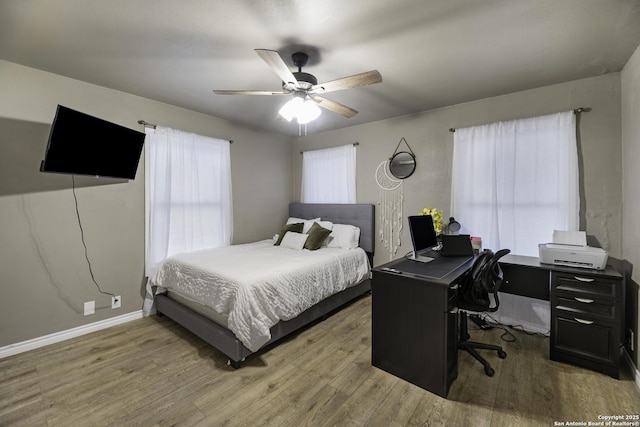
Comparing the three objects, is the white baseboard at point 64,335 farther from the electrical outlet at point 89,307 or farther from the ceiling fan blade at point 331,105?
the ceiling fan blade at point 331,105

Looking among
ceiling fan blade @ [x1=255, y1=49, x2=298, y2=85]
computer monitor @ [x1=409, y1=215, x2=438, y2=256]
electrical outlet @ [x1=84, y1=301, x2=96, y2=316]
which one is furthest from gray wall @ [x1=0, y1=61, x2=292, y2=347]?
computer monitor @ [x1=409, y1=215, x2=438, y2=256]

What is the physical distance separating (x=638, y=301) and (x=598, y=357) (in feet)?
1.71

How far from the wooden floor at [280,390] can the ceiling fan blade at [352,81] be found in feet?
7.53

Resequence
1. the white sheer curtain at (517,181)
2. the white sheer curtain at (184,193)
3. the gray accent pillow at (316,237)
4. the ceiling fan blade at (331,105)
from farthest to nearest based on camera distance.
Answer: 1. the gray accent pillow at (316,237)
2. the white sheer curtain at (184,193)
3. the white sheer curtain at (517,181)
4. the ceiling fan blade at (331,105)

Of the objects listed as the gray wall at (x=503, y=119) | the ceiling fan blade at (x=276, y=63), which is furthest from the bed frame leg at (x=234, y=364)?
the gray wall at (x=503, y=119)

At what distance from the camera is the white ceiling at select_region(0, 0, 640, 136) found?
5.44 feet

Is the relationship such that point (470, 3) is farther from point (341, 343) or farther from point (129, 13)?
point (341, 343)

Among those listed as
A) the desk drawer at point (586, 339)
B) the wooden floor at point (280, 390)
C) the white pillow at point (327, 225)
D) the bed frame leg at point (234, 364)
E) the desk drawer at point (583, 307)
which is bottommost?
the wooden floor at point (280, 390)

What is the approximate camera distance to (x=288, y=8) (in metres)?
1.65

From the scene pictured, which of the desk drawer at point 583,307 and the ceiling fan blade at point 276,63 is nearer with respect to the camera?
the ceiling fan blade at point 276,63

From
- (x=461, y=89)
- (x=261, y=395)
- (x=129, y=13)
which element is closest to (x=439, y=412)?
(x=261, y=395)

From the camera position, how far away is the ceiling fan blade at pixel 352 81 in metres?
1.90

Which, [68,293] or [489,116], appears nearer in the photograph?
[68,293]

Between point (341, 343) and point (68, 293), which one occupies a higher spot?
point (68, 293)
